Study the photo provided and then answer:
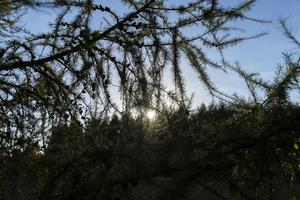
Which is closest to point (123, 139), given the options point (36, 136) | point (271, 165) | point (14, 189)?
point (271, 165)

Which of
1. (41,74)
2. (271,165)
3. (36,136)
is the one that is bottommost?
(271,165)

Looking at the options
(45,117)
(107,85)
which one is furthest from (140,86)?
(45,117)

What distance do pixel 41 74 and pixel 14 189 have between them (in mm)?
908

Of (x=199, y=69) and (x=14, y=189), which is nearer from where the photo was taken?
(x=199, y=69)

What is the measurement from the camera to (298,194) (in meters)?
1.79

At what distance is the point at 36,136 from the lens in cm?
320

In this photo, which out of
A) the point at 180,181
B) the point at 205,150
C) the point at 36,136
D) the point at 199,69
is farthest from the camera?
the point at 36,136

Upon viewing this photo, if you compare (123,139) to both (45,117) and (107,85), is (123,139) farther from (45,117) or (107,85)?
(45,117)

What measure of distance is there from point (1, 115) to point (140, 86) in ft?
4.41

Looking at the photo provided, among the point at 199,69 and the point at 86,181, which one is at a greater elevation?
the point at 199,69

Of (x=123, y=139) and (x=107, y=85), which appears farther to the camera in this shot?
(x=107, y=85)

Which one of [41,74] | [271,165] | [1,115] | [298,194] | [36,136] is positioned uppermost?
[41,74]

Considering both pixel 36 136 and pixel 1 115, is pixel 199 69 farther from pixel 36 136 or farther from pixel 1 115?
pixel 1 115

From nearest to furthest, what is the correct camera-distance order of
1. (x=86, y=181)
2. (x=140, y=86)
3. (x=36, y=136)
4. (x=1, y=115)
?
1. (x=86, y=181)
2. (x=140, y=86)
3. (x=36, y=136)
4. (x=1, y=115)
